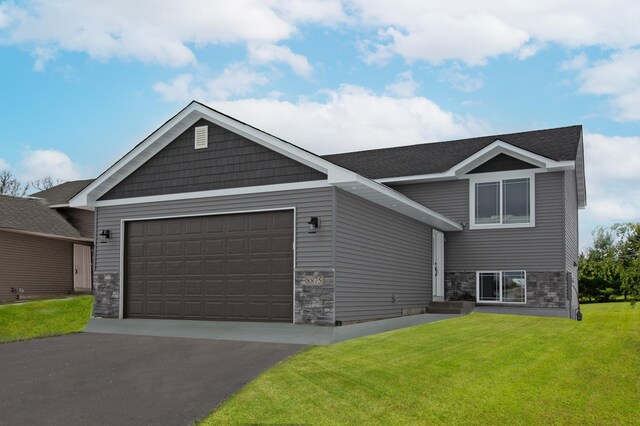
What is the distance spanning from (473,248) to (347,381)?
42.6 feet

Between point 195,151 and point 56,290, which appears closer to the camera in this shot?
point 195,151

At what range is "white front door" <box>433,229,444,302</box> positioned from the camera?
20.0 m

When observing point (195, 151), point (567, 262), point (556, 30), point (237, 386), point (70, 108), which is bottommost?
point (237, 386)

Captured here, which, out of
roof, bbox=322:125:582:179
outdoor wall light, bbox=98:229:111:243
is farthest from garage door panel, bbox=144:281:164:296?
roof, bbox=322:125:582:179

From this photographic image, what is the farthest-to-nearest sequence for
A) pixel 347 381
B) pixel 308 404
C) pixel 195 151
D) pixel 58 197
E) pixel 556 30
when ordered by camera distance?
pixel 58 197
pixel 556 30
pixel 195 151
pixel 347 381
pixel 308 404

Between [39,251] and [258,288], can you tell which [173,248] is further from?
[39,251]

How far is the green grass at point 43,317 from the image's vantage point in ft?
60.1

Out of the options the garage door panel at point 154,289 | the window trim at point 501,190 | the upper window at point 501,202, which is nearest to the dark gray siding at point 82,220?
the garage door panel at point 154,289

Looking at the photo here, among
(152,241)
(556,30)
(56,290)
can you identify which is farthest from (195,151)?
(56,290)

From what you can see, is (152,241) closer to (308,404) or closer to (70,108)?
(70,108)

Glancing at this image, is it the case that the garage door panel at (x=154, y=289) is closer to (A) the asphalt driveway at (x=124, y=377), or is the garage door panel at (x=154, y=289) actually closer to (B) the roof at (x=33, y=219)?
(A) the asphalt driveway at (x=124, y=377)

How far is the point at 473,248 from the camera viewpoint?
2039 cm

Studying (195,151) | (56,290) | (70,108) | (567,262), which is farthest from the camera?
(56,290)

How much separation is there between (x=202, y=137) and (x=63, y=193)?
59.0ft
